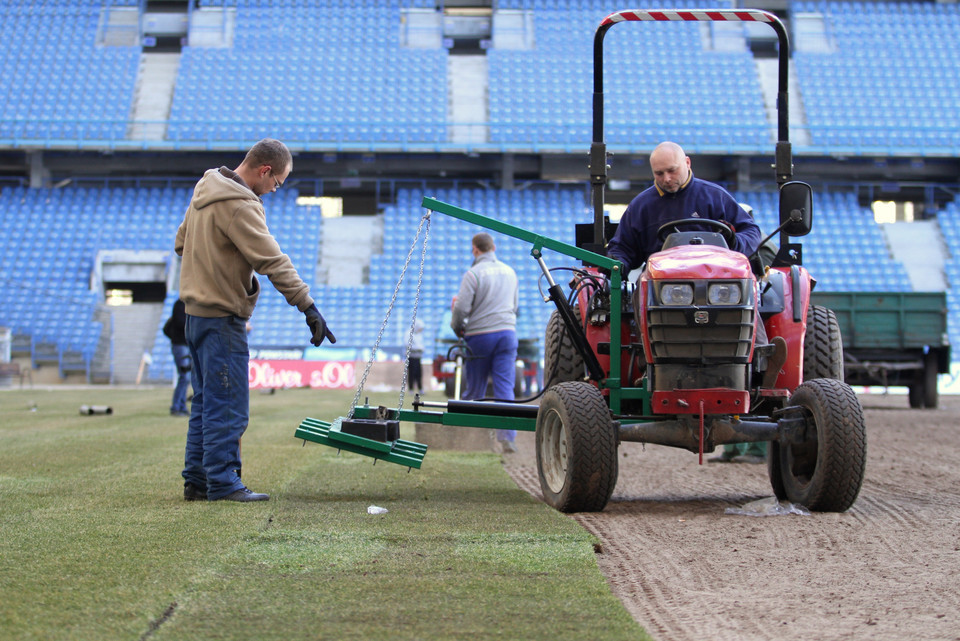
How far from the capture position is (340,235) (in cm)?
3244

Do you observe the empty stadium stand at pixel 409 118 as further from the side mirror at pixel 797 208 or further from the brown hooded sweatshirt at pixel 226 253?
the brown hooded sweatshirt at pixel 226 253

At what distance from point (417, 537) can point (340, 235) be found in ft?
94.0

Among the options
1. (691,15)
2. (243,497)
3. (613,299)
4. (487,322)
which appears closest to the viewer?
(243,497)

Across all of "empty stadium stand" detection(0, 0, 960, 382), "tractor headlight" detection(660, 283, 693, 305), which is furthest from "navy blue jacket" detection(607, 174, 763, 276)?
"empty stadium stand" detection(0, 0, 960, 382)

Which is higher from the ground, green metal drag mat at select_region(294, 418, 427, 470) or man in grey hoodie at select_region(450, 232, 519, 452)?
man in grey hoodie at select_region(450, 232, 519, 452)

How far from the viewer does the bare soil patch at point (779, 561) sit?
10.2 feet

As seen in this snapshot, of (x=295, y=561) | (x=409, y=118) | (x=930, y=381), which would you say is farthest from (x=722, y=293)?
(x=409, y=118)

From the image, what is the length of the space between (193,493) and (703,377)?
9.02 feet

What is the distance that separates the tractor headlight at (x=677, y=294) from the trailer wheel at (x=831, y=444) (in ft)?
3.03

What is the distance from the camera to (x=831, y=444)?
520 cm

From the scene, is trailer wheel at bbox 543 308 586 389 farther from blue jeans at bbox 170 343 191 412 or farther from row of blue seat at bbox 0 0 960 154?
row of blue seat at bbox 0 0 960 154

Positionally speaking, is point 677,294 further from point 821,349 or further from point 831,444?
point 821,349

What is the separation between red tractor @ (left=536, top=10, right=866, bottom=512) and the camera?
16.9 ft

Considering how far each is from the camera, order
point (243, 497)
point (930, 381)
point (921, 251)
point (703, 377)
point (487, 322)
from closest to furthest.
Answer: point (703, 377), point (243, 497), point (487, 322), point (930, 381), point (921, 251)
